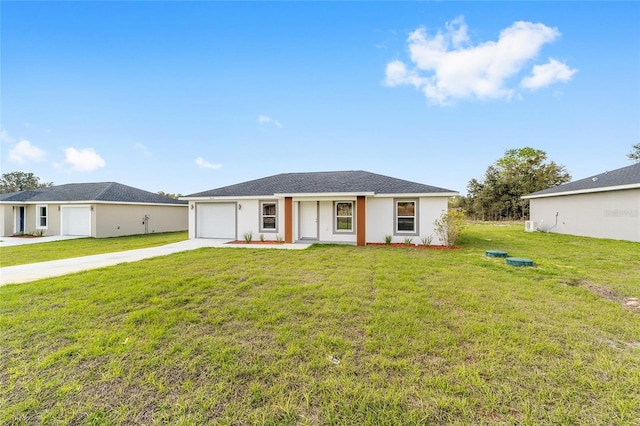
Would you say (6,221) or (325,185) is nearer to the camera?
(325,185)

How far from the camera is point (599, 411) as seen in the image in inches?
81.5

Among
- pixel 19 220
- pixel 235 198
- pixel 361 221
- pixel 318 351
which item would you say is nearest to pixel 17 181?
pixel 19 220

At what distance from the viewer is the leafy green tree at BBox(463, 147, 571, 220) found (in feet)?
98.6

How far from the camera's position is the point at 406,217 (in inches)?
463

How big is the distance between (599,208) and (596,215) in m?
0.40

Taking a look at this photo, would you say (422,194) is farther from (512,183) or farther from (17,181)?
(17,181)

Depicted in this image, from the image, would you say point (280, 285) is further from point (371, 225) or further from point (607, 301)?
point (371, 225)

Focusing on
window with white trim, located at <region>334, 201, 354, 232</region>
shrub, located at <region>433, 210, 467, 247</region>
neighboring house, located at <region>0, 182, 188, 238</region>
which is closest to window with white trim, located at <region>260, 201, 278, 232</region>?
window with white trim, located at <region>334, 201, 354, 232</region>

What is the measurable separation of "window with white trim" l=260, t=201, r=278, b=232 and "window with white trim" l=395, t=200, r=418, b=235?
5.99 metres

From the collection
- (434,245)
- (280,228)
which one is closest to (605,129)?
(434,245)

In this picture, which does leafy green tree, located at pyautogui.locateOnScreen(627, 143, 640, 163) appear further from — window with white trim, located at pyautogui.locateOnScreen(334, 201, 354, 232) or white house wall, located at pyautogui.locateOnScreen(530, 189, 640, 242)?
window with white trim, located at pyautogui.locateOnScreen(334, 201, 354, 232)

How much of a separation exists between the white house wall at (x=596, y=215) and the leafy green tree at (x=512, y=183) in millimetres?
13122

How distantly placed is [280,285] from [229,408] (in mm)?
3272

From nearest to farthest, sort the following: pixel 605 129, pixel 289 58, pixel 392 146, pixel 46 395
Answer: pixel 46 395 → pixel 289 58 → pixel 605 129 → pixel 392 146
